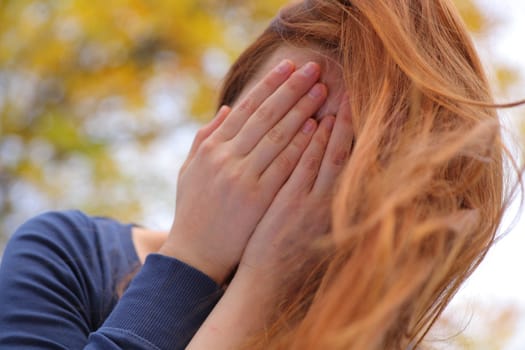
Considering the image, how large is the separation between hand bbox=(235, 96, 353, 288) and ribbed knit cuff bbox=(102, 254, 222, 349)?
63mm

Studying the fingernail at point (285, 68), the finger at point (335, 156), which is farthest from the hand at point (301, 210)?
the fingernail at point (285, 68)

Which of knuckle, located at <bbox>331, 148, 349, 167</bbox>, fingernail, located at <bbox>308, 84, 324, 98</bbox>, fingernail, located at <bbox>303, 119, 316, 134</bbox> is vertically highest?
fingernail, located at <bbox>308, 84, 324, 98</bbox>

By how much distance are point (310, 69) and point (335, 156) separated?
0.42 feet

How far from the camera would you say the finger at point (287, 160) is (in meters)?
0.89

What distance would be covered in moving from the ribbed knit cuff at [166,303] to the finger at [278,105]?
176 millimetres

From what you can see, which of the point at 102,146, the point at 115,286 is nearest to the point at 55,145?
the point at 102,146

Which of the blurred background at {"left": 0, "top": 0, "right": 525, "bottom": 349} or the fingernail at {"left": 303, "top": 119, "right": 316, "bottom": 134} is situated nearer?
the fingernail at {"left": 303, "top": 119, "right": 316, "bottom": 134}

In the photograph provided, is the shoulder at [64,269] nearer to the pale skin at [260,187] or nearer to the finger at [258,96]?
the pale skin at [260,187]

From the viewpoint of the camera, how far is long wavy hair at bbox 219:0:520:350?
69 centimetres

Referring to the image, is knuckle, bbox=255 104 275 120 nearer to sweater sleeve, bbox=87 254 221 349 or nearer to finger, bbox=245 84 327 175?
finger, bbox=245 84 327 175

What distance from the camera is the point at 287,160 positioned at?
90 cm

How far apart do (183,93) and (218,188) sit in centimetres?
161

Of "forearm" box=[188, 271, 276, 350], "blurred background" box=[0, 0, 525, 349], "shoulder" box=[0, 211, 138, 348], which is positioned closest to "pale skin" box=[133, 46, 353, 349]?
"forearm" box=[188, 271, 276, 350]

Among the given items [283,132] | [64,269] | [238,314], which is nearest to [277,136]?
[283,132]
